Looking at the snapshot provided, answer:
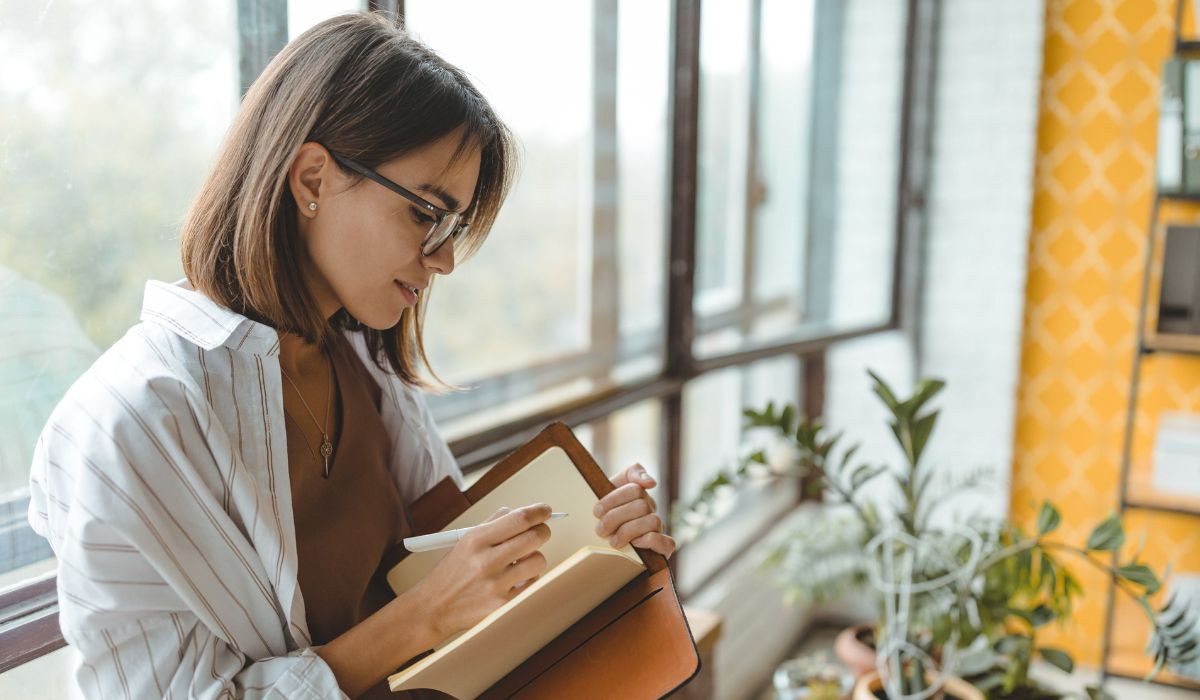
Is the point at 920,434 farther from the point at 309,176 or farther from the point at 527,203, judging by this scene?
the point at 309,176

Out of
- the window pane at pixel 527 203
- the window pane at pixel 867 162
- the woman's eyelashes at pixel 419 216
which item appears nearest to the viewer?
the woman's eyelashes at pixel 419 216

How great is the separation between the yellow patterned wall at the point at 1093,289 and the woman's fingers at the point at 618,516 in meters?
2.34

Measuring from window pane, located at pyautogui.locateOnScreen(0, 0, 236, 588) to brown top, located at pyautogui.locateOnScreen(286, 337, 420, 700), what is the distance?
0.26 metres

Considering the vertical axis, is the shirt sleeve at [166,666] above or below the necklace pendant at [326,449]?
below

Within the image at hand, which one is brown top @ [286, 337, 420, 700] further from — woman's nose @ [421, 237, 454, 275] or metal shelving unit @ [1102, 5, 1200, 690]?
metal shelving unit @ [1102, 5, 1200, 690]

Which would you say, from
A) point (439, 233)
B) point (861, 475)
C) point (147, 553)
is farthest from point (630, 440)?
point (147, 553)

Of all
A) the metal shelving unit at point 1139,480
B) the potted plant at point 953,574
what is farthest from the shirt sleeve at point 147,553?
the metal shelving unit at point 1139,480

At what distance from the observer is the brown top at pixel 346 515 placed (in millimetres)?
1040

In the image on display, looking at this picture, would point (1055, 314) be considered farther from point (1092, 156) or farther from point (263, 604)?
point (263, 604)

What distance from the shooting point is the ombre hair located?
96 centimetres

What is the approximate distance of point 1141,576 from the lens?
1.71 m

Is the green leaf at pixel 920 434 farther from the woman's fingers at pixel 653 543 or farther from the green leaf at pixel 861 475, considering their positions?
the woman's fingers at pixel 653 543

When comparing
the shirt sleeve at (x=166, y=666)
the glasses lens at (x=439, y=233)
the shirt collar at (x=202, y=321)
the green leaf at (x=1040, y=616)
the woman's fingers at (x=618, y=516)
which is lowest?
the green leaf at (x=1040, y=616)

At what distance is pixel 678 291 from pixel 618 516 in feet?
3.84
